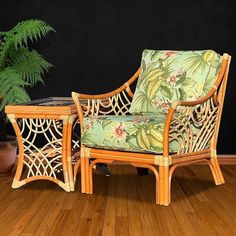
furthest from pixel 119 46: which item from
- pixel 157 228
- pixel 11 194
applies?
pixel 157 228

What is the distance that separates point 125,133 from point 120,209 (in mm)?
418

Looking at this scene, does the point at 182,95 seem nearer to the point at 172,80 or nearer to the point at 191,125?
→ the point at 172,80

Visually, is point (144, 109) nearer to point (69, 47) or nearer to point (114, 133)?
point (114, 133)

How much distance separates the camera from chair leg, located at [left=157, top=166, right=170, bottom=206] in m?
2.79

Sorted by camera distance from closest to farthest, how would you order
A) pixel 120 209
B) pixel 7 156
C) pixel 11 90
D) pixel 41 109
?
pixel 120 209, pixel 41 109, pixel 11 90, pixel 7 156

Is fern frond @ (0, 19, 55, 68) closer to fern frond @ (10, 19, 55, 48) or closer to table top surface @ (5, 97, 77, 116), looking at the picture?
fern frond @ (10, 19, 55, 48)

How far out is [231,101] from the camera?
13.5 ft

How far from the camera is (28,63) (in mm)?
3828

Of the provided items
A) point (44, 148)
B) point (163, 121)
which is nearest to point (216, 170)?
point (163, 121)

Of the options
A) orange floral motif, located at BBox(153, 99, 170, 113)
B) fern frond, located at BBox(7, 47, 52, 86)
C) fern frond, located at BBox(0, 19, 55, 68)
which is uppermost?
fern frond, located at BBox(0, 19, 55, 68)

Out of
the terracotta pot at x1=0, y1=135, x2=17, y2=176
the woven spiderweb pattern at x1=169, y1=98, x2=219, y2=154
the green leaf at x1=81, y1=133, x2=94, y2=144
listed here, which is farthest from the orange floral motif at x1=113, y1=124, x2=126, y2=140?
the terracotta pot at x1=0, y1=135, x2=17, y2=176

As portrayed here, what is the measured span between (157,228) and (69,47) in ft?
7.05

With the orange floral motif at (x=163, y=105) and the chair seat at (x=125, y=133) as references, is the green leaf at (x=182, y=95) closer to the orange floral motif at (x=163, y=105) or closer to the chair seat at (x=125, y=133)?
the orange floral motif at (x=163, y=105)

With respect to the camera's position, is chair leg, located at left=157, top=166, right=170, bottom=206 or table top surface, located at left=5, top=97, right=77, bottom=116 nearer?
chair leg, located at left=157, top=166, right=170, bottom=206
